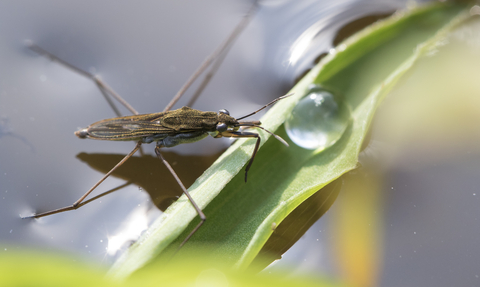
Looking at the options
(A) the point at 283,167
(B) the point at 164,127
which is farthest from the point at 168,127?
(A) the point at 283,167

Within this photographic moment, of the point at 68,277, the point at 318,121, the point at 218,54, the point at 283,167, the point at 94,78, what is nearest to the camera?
the point at 68,277

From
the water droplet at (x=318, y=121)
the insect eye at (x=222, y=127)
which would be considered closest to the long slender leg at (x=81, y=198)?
the insect eye at (x=222, y=127)

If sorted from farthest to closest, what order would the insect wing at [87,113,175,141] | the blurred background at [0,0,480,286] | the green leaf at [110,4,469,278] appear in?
the insect wing at [87,113,175,141]
the blurred background at [0,0,480,286]
the green leaf at [110,4,469,278]

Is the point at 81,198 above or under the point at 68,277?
under

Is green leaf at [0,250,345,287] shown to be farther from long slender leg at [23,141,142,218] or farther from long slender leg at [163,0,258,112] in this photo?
long slender leg at [163,0,258,112]

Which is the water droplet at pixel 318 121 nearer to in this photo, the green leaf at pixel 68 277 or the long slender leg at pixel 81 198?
the long slender leg at pixel 81 198

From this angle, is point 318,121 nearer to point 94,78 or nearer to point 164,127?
point 164,127

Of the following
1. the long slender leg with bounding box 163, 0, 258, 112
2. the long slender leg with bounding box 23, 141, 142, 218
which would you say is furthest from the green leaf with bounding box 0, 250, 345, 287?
the long slender leg with bounding box 163, 0, 258, 112
